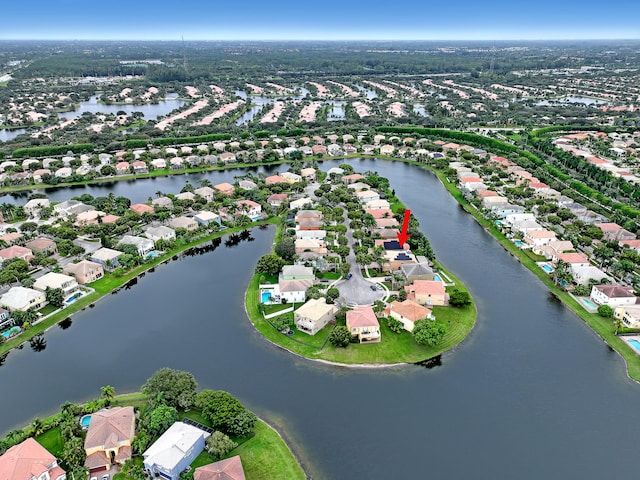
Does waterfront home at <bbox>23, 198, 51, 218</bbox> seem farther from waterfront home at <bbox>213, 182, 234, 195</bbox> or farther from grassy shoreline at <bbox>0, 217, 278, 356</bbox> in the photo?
waterfront home at <bbox>213, 182, 234, 195</bbox>

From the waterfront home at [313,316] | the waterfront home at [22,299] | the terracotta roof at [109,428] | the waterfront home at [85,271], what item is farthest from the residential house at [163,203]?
the terracotta roof at [109,428]

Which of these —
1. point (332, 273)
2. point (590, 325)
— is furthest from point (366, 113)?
point (590, 325)

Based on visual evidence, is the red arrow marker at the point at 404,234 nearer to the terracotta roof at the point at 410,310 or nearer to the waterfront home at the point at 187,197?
the terracotta roof at the point at 410,310

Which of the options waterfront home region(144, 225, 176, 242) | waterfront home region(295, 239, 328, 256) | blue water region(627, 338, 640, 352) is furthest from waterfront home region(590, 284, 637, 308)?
waterfront home region(144, 225, 176, 242)

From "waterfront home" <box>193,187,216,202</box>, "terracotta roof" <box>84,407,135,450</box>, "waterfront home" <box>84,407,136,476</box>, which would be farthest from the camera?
"waterfront home" <box>193,187,216,202</box>

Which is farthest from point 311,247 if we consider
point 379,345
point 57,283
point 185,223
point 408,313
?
point 57,283
